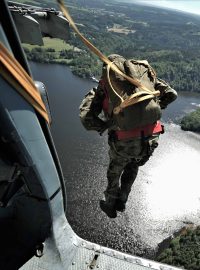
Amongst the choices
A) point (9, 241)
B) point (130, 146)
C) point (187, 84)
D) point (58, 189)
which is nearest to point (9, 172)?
point (58, 189)

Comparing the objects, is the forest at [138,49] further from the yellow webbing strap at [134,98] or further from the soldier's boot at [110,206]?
the yellow webbing strap at [134,98]

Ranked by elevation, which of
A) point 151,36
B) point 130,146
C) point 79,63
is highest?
point 130,146

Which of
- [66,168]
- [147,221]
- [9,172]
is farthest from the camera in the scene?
[66,168]

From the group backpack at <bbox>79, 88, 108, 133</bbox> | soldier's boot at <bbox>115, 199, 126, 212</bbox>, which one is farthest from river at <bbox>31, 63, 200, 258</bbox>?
backpack at <bbox>79, 88, 108, 133</bbox>

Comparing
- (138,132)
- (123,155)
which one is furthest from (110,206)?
(138,132)

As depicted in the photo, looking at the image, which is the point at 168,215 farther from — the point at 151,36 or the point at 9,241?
the point at 151,36

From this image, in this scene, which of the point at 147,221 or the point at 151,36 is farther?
the point at 151,36

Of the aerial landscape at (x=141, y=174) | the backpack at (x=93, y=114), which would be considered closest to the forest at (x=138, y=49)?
the aerial landscape at (x=141, y=174)
